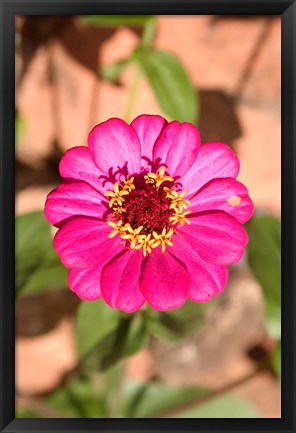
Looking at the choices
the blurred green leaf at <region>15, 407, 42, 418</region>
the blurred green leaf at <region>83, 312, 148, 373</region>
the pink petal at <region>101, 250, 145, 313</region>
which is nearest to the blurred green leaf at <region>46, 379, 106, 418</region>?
the blurred green leaf at <region>15, 407, 42, 418</region>

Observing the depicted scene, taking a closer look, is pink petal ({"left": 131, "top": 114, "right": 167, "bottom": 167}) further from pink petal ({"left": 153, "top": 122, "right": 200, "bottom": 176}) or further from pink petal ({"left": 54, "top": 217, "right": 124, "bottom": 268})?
pink petal ({"left": 54, "top": 217, "right": 124, "bottom": 268})

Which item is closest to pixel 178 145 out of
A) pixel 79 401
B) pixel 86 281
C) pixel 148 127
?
pixel 148 127

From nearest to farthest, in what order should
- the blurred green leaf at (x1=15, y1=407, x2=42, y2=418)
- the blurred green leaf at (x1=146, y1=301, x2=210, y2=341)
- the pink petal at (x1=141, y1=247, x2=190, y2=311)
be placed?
the pink petal at (x1=141, y1=247, x2=190, y2=311) → the blurred green leaf at (x1=146, y1=301, x2=210, y2=341) → the blurred green leaf at (x1=15, y1=407, x2=42, y2=418)

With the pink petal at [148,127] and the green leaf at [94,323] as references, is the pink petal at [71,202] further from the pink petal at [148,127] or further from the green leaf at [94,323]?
the green leaf at [94,323]

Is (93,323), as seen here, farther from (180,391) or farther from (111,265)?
(180,391)

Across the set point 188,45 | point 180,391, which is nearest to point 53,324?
point 180,391

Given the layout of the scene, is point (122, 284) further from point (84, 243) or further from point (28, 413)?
point (28, 413)
